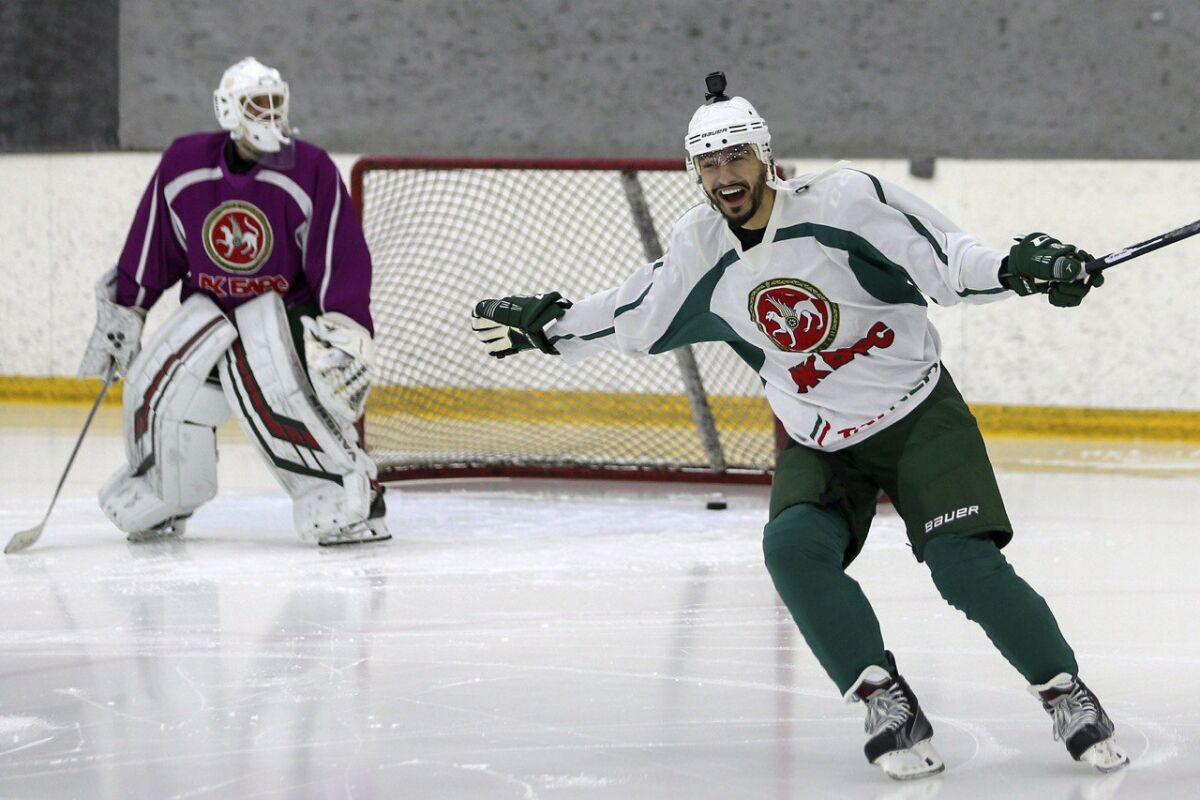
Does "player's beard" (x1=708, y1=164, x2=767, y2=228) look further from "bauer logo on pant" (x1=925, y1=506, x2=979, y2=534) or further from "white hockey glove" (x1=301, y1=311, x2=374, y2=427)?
"white hockey glove" (x1=301, y1=311, x2=374, y2=427)

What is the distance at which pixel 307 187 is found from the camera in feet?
13.3

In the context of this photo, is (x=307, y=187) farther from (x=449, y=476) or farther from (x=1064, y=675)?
(x=1064, y=675)

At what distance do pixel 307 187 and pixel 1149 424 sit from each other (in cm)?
351

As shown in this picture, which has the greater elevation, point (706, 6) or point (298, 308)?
point (706, 6)

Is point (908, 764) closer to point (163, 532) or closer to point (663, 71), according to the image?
point (163, 532)

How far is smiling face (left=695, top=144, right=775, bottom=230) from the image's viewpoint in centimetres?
228

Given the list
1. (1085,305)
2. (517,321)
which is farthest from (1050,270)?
(1085,305)

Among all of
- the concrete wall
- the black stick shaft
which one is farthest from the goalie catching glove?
the concrete wall

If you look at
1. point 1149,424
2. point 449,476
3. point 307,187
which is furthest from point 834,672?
point 1149,424

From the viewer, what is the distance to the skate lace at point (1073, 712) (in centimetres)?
218

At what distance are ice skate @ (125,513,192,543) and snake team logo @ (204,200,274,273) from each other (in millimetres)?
630

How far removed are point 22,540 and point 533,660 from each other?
1639 millimetres

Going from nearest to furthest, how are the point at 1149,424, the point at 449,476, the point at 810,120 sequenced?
the point at 449,476
the point at 1149,424
the point at 810,120

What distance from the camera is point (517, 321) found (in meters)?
2.60
